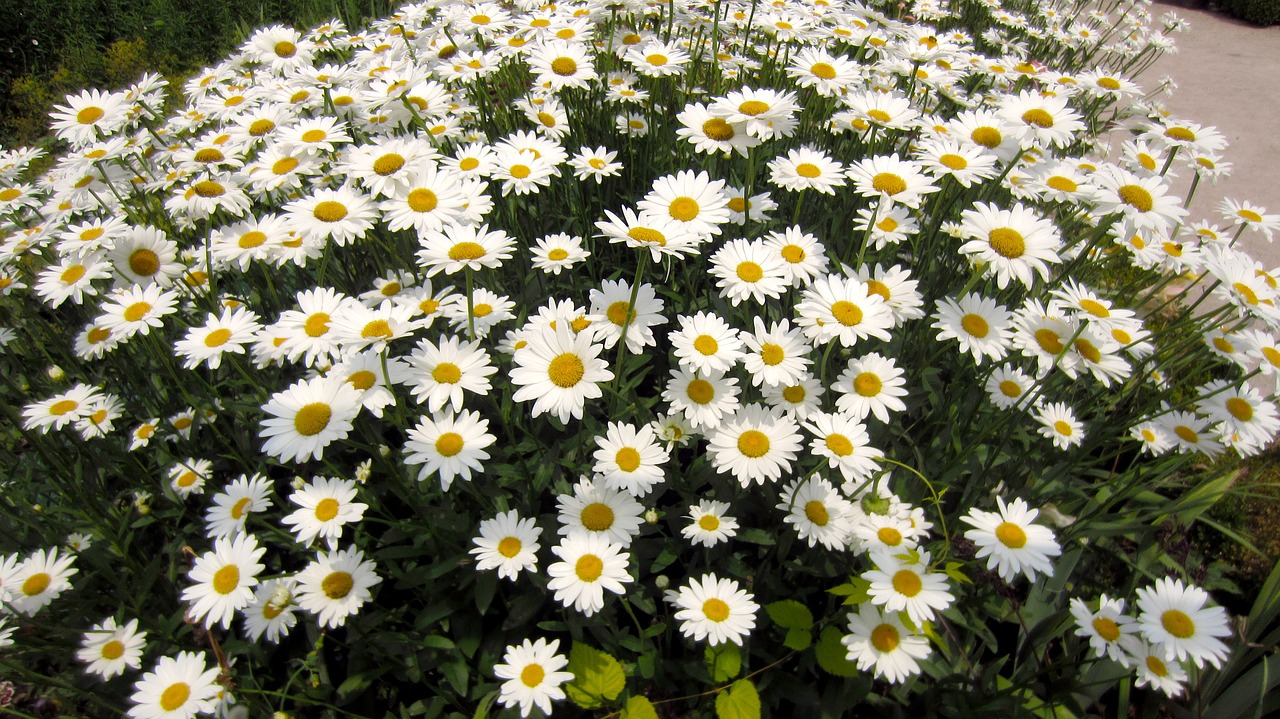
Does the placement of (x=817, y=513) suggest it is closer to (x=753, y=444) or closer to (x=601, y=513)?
(x=753, y=444)

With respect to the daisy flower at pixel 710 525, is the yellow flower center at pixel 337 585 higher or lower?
lower

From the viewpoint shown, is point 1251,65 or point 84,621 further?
point 1251,65

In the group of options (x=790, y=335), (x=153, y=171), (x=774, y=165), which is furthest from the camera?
(x=153, y=171)

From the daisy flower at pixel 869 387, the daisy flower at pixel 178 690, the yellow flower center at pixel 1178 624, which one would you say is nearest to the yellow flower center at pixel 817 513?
Result: the daisy flower at pixel 869 387

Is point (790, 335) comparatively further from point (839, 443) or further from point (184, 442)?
point (184, 442)

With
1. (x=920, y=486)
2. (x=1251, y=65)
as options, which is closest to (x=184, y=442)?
(x=920, y=486)

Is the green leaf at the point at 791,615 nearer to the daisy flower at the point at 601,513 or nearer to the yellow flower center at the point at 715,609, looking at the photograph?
the yellow flower center at the point at 715,609

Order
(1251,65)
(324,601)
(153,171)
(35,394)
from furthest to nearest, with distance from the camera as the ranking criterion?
(1251,65), (153,171), (35,394), (324,601)
